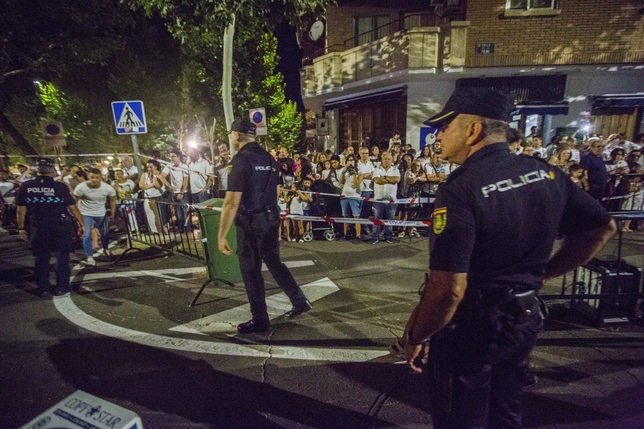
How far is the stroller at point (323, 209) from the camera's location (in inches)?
315

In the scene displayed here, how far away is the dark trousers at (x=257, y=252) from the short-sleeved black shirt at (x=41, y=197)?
3.31m

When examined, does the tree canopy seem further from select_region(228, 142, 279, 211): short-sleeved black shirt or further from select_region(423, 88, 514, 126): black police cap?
select_region(423, 88, 514, 126): black police cap

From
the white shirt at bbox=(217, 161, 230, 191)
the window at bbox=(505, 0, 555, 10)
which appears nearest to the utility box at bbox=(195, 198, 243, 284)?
the white shirt at bbox=(217, 161, 230, 191)

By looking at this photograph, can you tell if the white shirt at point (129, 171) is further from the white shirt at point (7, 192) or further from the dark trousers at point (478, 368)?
the dark trousers at point (478, 368)

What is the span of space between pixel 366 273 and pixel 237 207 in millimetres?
2922

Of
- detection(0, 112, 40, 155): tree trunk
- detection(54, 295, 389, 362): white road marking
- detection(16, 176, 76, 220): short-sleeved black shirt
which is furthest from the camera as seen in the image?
detection(0, 112, 40, 155): tree trunk

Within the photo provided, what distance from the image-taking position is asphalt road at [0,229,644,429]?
108 inches

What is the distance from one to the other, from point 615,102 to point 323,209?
1222cm

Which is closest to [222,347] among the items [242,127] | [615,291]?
[242,127]

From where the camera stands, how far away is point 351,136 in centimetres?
1917

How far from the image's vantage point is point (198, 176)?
9453mm

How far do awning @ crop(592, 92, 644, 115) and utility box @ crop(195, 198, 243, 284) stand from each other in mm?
14472

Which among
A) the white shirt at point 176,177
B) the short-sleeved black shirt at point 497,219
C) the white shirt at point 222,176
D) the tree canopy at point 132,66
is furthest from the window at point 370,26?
the short-sleeved black shirt at point 497,219

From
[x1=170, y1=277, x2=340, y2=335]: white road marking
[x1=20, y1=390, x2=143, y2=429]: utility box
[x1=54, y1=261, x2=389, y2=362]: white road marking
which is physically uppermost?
[x1=20, y1=390, x2=143, y2=429]: utility box
